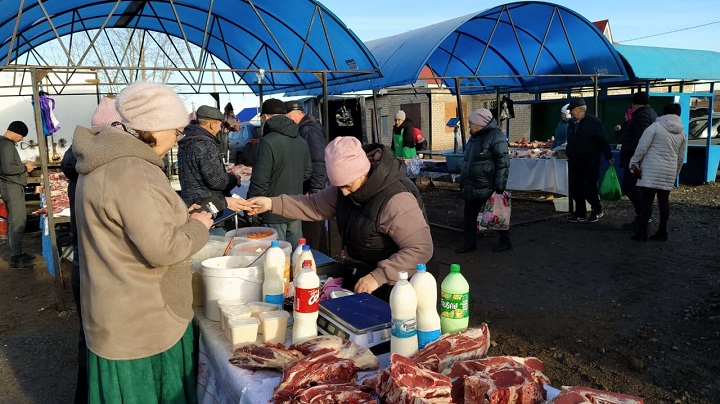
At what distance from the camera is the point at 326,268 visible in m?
3.46

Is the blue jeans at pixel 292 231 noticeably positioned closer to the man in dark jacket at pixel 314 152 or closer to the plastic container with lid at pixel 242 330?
the man in dark jacket at pixel 314 152

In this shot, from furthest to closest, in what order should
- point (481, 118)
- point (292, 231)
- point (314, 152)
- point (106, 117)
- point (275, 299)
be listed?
1. point (481, 118)
2. point (314, 152)
3. point (292, 231)
4. point (106, 117)
5. point (275, 299)

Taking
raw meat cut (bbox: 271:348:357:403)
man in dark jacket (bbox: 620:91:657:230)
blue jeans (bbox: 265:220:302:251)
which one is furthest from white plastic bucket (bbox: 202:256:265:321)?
man in dark jacket (bbox: 620:91:657:230)

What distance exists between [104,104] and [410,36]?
969 cm

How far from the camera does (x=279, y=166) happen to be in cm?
549

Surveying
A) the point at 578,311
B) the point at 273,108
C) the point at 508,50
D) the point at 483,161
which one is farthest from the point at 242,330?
the point at 508,50

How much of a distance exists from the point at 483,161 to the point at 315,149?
2.21 meters

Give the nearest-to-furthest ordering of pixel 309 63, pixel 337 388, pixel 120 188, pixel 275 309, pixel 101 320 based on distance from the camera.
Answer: pixel 337 388 < pixel 120 188 < pixel 101 320 < pixel 275 309 < pixel 309 63

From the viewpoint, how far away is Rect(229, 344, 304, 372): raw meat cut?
6.97 ft

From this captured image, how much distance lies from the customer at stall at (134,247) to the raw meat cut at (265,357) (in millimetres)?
391

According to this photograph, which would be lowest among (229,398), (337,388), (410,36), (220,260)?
(229,398)

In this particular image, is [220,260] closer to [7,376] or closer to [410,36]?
[7,376]

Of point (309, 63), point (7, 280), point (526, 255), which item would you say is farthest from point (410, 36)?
point (7, 280)

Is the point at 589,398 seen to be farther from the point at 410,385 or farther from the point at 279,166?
the point at 279,166
